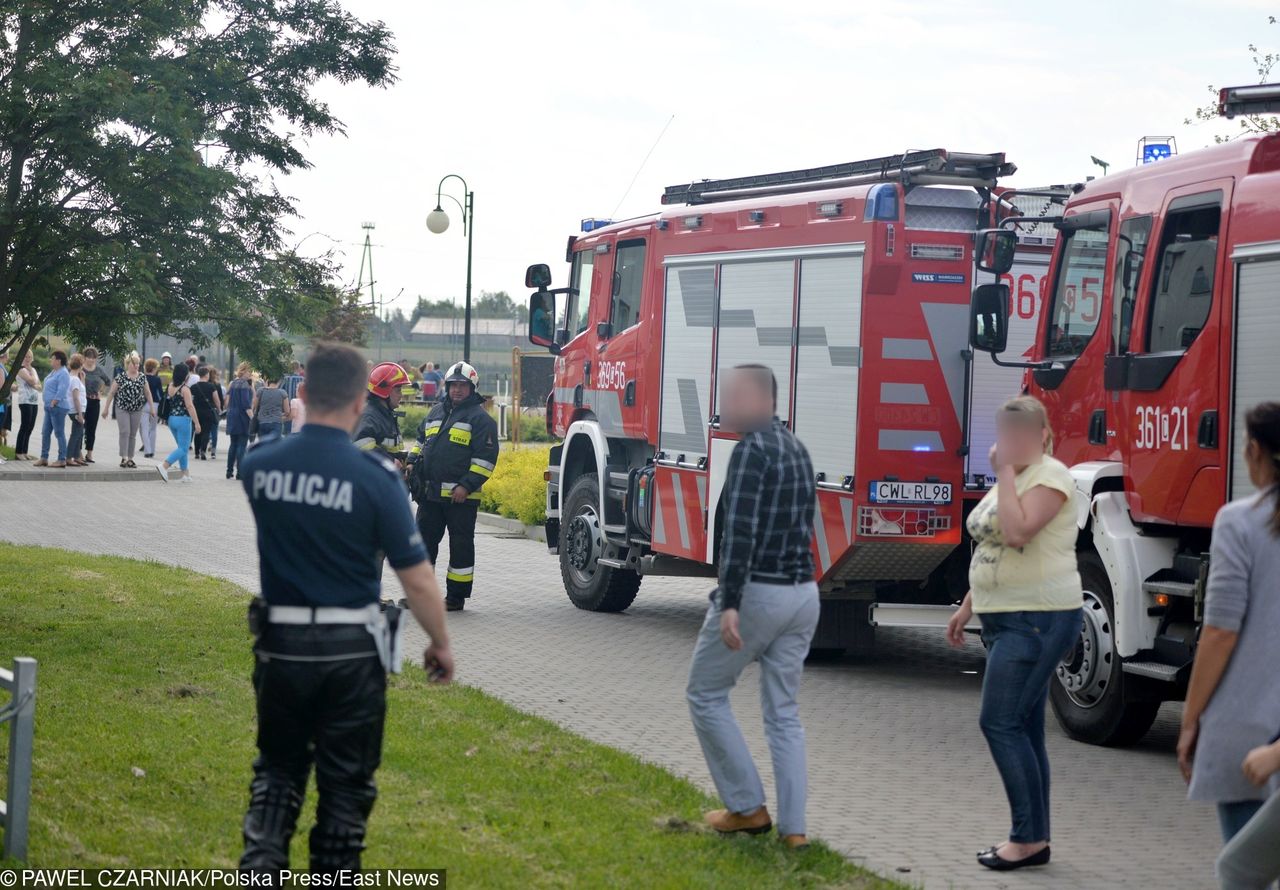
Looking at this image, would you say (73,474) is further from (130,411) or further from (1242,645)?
(1242,645)

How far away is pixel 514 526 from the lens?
21469mm

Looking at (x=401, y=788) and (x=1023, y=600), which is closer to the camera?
(x=1023, y=600)

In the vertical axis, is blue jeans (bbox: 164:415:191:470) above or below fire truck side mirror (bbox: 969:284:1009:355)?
below

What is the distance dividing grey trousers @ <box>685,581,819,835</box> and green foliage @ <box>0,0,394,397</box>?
514 cm

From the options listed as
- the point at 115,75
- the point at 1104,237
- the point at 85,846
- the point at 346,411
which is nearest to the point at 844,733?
the point at 1104,237

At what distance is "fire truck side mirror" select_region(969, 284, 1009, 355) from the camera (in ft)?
31.0

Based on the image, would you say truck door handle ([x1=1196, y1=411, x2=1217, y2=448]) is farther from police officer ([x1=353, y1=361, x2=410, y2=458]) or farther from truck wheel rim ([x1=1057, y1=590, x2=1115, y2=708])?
police officer ([x1=353, y1=361, x2=410, y2=458])

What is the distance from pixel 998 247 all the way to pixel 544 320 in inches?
246

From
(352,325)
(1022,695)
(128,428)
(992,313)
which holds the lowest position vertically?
(1022,695)

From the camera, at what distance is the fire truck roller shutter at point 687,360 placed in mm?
11891

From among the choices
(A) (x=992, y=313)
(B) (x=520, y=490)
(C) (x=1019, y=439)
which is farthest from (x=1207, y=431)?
(B) (x=520, y=490)

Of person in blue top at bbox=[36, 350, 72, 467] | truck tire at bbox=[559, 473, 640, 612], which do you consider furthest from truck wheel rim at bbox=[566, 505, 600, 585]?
person in blue top at bbox=[36, 350, 72, 467]

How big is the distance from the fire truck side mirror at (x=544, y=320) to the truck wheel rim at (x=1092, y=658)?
7101 millimetres

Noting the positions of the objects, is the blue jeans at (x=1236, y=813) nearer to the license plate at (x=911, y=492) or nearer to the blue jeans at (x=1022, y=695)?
the blue jeans at (x=1022, y=695)
